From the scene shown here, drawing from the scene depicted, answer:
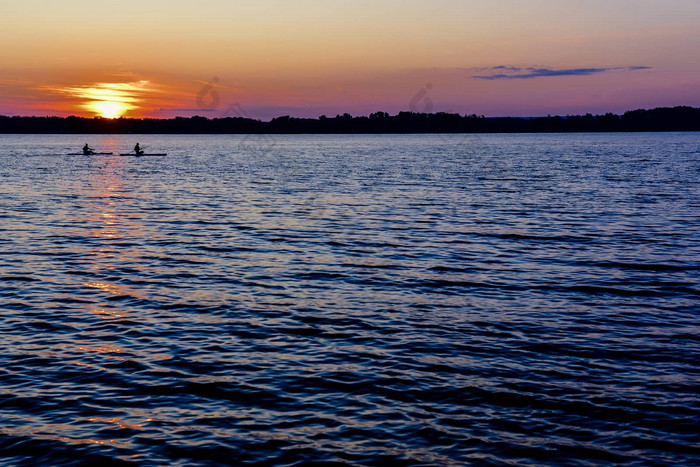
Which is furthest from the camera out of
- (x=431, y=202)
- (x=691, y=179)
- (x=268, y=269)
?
(x=691, y=179)

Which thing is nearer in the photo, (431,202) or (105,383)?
(105,383)

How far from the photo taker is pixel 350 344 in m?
19.9

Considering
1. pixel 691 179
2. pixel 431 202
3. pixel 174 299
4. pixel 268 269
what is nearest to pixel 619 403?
pixel 174 299

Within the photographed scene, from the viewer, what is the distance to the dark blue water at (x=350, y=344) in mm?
13750

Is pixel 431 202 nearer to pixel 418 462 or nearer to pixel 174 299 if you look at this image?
pixel 174 299

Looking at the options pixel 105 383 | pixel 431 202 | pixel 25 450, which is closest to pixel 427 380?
pixel 105 383

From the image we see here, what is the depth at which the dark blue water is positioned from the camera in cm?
1375

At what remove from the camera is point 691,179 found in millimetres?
87875

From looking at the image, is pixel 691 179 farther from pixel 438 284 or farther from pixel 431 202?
pixel 438 284

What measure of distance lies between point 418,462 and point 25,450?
7.19 metres

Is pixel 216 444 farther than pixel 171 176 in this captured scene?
No

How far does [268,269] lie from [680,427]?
64.0ft

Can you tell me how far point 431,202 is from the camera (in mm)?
61219

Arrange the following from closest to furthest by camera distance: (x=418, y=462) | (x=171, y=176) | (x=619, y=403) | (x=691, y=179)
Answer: (x=418, y=462), (x=619, y=403), (x=691, y=179), (x=171, y=176)
